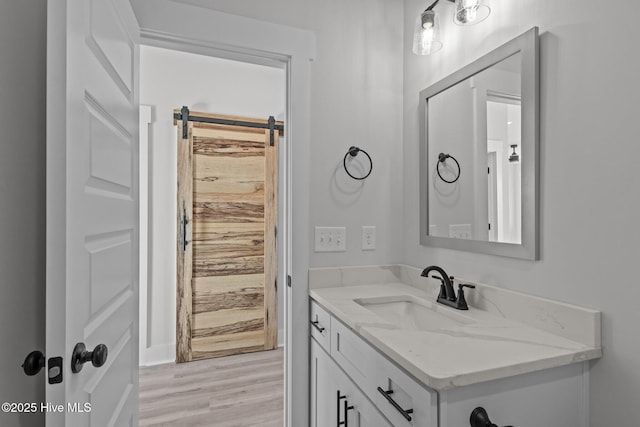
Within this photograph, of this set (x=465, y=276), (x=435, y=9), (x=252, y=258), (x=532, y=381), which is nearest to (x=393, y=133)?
(x=435, y=9)

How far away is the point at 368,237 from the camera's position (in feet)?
5.90

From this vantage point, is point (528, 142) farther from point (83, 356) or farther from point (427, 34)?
point (83, 356)

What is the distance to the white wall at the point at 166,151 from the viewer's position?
8.96 ft

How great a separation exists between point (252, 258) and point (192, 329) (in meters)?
0.76

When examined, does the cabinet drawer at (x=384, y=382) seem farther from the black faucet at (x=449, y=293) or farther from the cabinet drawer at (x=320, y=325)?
the black faucet at (x=449, y=293)

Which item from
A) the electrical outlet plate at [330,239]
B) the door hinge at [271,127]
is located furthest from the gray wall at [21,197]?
the door hinge at [271,127]

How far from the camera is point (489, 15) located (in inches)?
51.5

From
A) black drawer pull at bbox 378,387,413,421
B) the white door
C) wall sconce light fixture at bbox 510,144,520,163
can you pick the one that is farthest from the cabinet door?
wall sconce light fixture at bbox 510,144,520,163

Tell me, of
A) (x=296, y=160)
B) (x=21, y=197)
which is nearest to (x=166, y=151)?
(x=296, y=160)

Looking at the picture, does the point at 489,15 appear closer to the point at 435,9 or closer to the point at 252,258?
the point at 435,9

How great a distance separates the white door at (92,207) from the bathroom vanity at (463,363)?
2.51 feet

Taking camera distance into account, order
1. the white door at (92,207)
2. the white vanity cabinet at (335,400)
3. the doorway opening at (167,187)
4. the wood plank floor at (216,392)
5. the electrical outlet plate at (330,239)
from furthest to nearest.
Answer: the doorway opening at (167,187) → the wood plank floor at (216,392) → the electrical outlet plate at (330,239) → the white vanity cabinet at (335,400) → the white door at (92,207)

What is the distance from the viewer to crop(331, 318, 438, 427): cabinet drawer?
2.72 feet

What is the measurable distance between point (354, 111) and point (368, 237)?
670 millimetres
